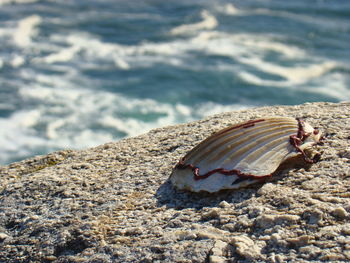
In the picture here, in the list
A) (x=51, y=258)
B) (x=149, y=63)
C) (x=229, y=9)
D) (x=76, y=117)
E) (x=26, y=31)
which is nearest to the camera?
(x=51, y=258)

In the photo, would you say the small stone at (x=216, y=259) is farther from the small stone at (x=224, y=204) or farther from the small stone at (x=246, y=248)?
the small stone at (x=224, y=204)

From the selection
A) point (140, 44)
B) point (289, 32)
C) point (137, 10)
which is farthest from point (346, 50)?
point (137, 10)

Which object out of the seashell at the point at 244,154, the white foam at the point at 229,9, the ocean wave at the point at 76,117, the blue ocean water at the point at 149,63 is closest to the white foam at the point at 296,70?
the blue ocean water at the point at 149,63

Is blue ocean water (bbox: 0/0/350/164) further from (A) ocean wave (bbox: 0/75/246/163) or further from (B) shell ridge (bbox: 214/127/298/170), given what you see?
(B) shell ridge (bbox: 214/127/298/170)

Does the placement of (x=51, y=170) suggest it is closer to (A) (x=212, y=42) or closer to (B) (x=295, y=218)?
(B) (x=295, y=218)

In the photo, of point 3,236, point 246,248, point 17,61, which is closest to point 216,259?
point 246,248

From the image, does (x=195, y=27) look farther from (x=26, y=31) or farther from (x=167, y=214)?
(x=167, y=214)
